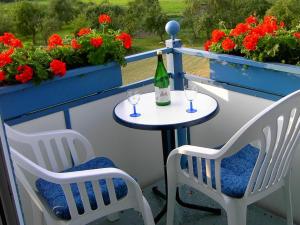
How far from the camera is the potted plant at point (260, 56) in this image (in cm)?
226

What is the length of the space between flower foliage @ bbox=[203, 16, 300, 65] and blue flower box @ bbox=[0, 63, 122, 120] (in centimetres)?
68

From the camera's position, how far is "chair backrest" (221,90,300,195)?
66.7 inches

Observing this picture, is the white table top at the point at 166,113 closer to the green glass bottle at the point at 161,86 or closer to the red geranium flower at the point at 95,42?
the green glass bottle at the point at 161,86

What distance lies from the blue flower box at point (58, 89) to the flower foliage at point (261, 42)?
26.8 inches

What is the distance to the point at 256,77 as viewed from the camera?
240 cm

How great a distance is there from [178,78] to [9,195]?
7.63ft

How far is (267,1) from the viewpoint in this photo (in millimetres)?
6551

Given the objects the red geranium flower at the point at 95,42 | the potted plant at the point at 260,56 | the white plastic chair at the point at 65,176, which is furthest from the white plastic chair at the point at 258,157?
the red geranium flower at the point at 95,42

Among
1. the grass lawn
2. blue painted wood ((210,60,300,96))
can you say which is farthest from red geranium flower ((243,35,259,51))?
the grass lawn

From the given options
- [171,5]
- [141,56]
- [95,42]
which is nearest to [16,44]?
[95,42]

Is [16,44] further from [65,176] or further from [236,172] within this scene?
[236,172]

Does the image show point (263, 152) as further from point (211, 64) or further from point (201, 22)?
point (201, 22)

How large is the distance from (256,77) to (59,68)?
1.12 metres

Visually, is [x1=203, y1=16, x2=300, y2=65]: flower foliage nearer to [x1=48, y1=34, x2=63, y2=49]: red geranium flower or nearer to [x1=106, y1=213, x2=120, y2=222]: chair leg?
[x1=48, y1=34, x2=63, y2=49]: red geranium flower
